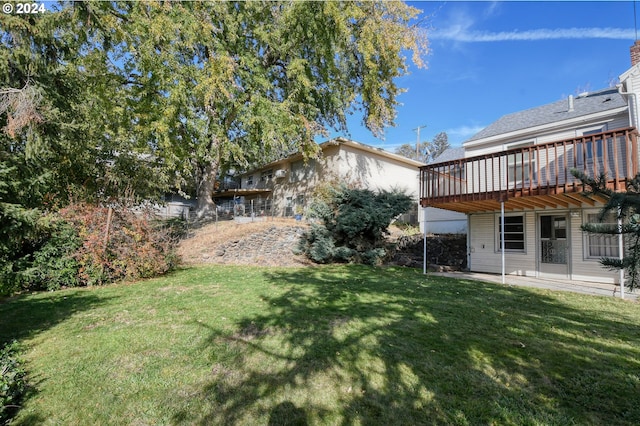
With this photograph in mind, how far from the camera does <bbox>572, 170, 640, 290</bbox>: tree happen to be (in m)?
1.77

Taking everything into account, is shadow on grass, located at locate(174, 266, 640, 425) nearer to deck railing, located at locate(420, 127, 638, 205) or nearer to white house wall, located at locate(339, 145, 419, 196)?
deck railing, located at locate(420, 127, 638, 205)

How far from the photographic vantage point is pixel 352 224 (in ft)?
39.4

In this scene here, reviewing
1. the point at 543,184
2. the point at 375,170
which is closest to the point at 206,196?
the point at 375,170

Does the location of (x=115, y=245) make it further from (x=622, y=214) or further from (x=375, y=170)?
(x=375, y=170)

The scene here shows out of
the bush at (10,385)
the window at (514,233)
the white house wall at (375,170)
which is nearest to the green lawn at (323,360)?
the bush at (10,385)

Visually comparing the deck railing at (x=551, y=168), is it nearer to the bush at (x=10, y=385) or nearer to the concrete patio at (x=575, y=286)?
the concrete patio at (x=575, y=286)

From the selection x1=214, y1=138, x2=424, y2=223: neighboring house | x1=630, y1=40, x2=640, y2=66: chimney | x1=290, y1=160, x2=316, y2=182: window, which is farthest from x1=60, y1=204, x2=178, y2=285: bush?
x1=630, y1=40, x2=640, y2=66: chimney

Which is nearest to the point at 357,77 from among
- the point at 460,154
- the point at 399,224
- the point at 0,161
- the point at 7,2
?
the point at 460,154

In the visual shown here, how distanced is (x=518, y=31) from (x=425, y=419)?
14.7m

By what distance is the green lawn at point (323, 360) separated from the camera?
2588mm

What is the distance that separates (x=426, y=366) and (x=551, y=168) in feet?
31.1

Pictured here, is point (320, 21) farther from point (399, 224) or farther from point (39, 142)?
point (39, 142)

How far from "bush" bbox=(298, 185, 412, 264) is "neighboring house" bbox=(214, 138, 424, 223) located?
368cm

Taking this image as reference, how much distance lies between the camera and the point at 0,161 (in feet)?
10.9
